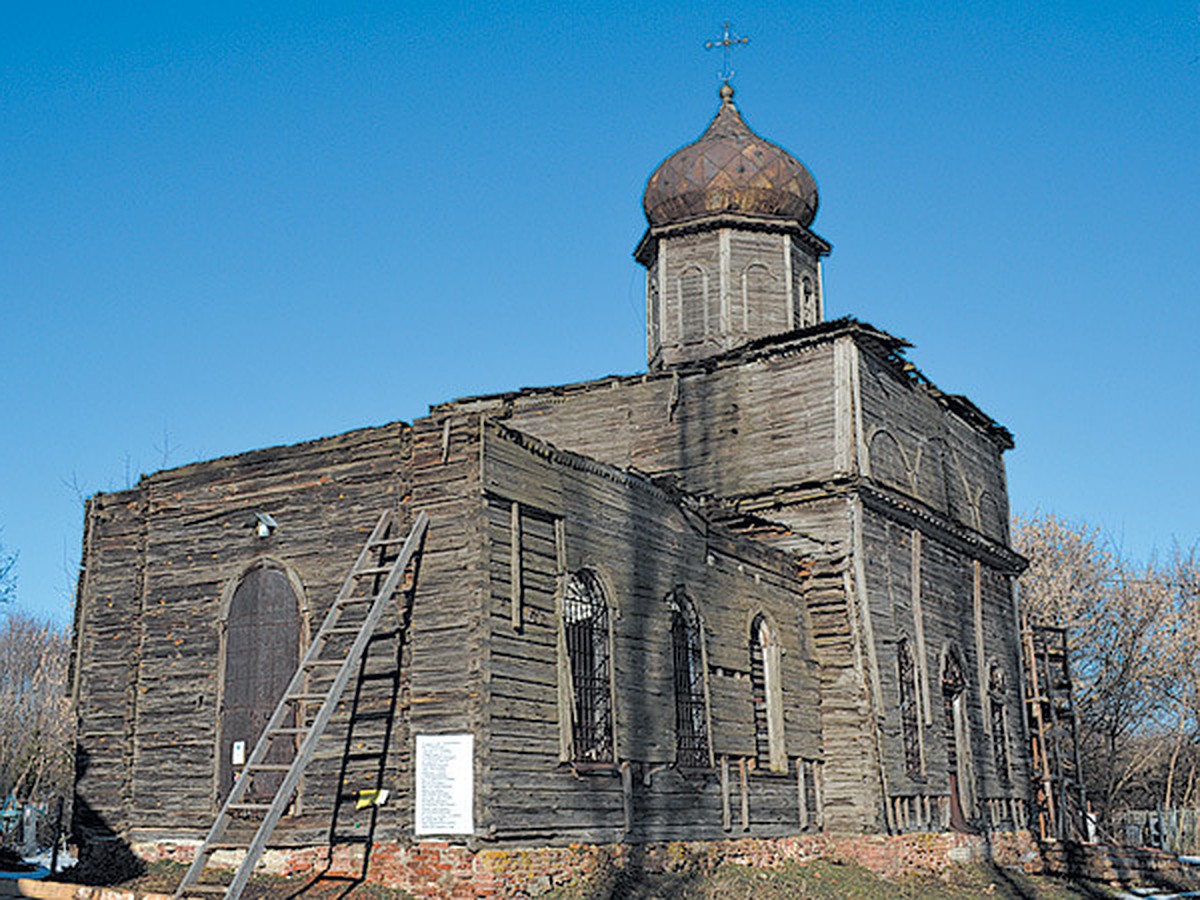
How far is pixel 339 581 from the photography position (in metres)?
16.4

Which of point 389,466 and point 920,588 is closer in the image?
point 389,466

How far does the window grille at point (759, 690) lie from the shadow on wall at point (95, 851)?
9.34 meters

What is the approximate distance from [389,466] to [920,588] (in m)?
12.3

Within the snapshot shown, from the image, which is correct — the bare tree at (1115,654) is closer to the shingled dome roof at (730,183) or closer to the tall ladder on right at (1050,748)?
the tall ladder on right at (1050,748)

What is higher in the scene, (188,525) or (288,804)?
(188,525)

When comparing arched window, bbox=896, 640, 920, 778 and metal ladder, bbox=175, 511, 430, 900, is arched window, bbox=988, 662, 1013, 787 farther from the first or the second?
metal ladder, bbox=175, 511, 430, 900

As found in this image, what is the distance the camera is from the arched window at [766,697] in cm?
2061

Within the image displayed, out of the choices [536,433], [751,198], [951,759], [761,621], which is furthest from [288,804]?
[751,198]

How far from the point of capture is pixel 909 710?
23.4 m

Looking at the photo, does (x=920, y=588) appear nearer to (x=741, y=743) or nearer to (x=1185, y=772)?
(x=741, y=743)

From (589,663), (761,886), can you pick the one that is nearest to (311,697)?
(589,663)

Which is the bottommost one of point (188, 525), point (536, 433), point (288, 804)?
point (288, 804)

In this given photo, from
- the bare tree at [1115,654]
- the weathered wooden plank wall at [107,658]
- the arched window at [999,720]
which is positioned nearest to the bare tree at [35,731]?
the weathered wooden plank wall at [107,658]

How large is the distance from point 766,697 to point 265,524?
28.6ft
